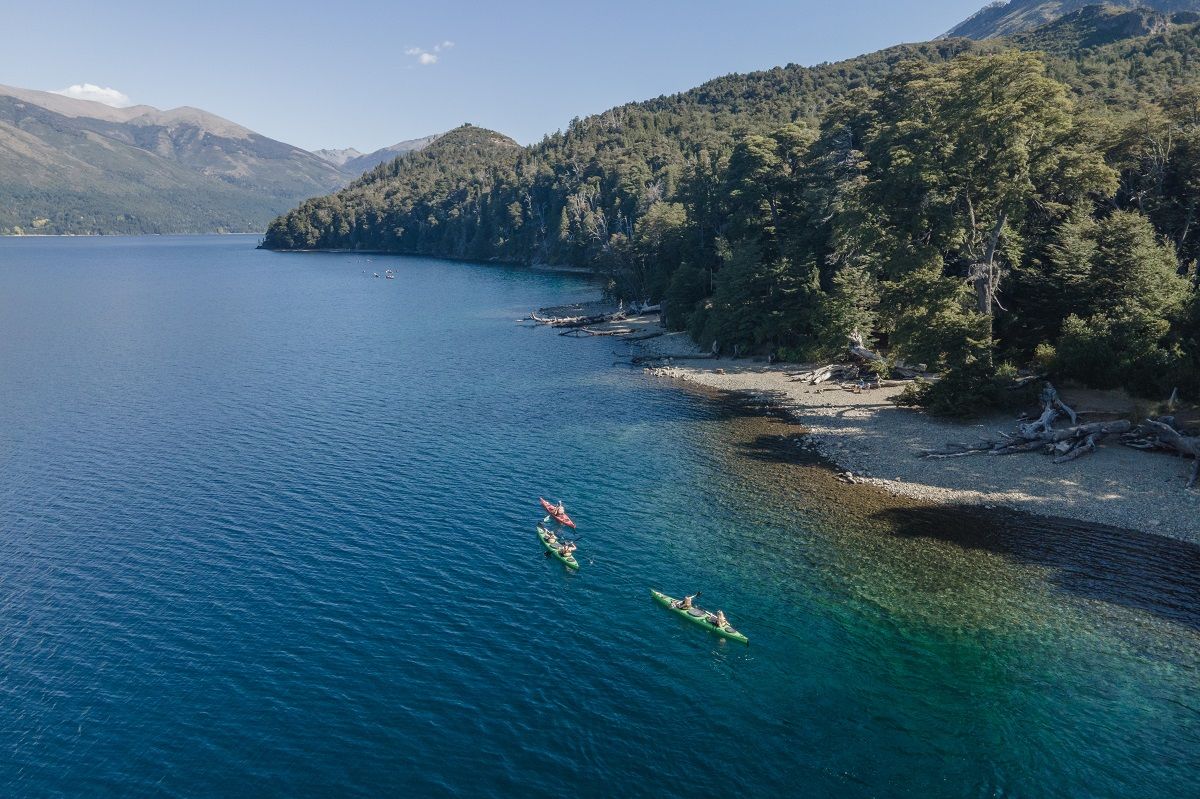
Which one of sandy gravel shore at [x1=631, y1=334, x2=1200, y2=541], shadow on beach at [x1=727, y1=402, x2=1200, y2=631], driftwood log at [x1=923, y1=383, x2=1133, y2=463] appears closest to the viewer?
shadow on beach at [x1=727, y1=402, x2=1200, y2=631]

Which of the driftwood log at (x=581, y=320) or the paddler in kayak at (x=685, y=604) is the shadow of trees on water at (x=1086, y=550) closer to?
the paddler in kayak at (x=685, y=604)

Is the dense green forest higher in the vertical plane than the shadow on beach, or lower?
higher

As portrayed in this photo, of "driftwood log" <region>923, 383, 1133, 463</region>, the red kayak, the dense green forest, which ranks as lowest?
the red kayak

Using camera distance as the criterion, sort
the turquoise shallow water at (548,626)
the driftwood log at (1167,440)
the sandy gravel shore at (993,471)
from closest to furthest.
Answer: the turquoise shallow water at (548,626), the sandy gravel shore at (993,471), the driftwood log at (1167,440)

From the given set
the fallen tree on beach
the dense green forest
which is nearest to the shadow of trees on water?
the fallen tree on beach

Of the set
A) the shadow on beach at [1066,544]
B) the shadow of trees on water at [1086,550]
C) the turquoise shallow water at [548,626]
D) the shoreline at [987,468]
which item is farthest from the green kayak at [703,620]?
the shoreline at [987,468]

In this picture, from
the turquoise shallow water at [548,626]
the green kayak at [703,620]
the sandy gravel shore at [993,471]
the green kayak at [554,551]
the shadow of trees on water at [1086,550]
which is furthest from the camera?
the sandy gravel shore at [993,471]

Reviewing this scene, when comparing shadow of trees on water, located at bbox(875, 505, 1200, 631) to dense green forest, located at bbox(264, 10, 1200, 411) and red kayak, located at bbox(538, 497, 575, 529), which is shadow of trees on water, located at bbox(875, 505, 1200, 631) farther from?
red kayak, located at bbox(538, 497, 575, 529)
